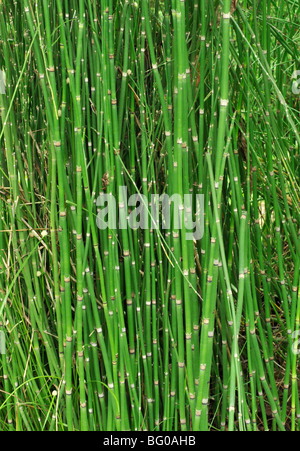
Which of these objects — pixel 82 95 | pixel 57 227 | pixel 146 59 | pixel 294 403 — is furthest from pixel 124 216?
pixel 294 403

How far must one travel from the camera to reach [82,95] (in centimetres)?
111

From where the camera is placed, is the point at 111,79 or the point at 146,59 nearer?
the point at 111,79

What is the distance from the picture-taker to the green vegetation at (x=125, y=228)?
104 centimetres

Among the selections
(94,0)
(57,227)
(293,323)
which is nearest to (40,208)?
(57,227)

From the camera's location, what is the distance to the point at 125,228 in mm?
1104

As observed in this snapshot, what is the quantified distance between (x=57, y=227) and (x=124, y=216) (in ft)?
0.57

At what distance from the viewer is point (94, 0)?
1.05 metres

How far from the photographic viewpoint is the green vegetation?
3.42 feet

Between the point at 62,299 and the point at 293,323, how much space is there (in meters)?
0.52
